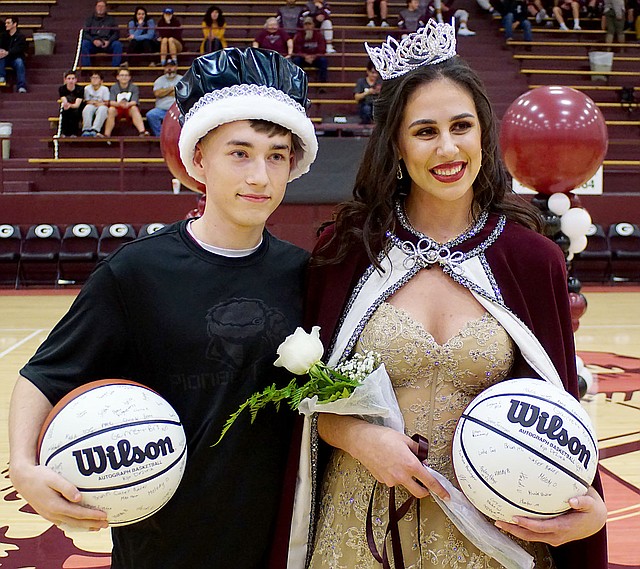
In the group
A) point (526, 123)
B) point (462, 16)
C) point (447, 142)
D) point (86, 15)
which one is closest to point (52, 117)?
point (86, 15)

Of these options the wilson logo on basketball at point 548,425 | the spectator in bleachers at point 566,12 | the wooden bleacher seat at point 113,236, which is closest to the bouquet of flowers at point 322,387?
the wilson logo on basketball at point 548,425

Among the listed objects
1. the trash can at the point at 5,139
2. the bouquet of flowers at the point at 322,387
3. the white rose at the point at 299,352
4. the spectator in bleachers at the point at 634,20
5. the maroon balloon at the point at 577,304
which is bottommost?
the maroon balloon at the point at 577,304

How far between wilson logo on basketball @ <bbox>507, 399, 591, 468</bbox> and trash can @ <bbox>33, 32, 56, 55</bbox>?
14.5 meters

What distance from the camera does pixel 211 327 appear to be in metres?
1.89

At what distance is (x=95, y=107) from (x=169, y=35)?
235 centimetres

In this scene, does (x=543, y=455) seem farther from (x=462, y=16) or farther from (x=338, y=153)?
(x=462, y=16)

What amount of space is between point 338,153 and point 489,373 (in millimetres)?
8342

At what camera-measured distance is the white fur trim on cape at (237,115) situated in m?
1.89

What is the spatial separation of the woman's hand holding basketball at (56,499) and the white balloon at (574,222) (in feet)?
10.5

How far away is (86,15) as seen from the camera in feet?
51.5

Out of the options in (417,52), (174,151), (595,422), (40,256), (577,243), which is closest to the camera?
(417,52)

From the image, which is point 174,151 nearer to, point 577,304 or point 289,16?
point 577,304

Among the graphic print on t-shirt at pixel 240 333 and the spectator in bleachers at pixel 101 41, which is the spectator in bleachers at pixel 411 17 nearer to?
the spectator in bleachers at pixel 101 41

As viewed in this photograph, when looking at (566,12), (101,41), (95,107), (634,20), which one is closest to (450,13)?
(566,12)
